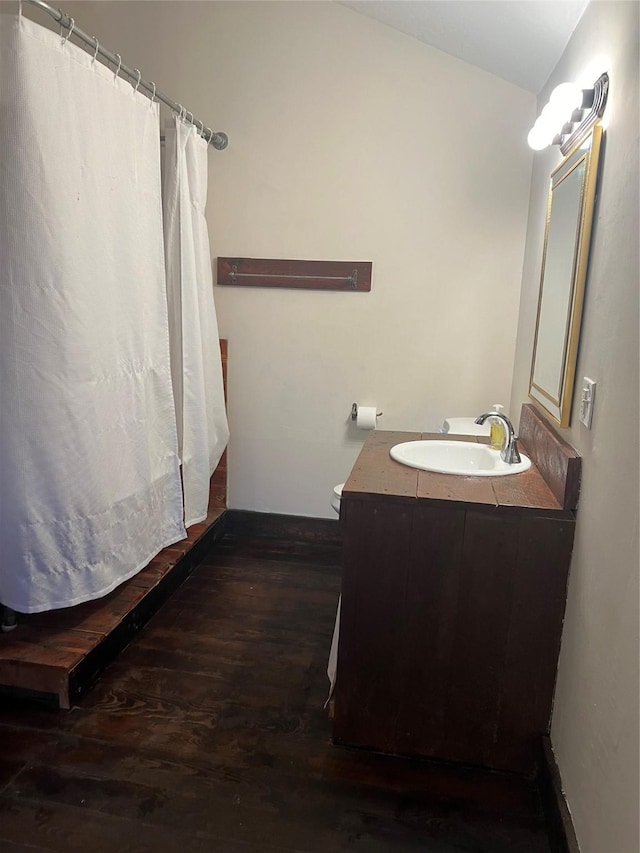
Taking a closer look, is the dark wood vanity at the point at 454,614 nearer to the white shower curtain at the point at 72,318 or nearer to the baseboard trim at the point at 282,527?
the white shower curtain at the point at 72,318

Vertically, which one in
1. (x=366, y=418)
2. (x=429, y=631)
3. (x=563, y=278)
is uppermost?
(x=563, y=278)

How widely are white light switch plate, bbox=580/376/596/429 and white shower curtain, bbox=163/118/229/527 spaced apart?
1574mm

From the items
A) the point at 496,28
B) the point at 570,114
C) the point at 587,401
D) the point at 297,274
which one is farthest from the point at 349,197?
the point at 587,401

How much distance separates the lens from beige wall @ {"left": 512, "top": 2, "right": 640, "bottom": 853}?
1.11 metres

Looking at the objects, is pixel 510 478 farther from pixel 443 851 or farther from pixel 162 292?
pixel 162 292

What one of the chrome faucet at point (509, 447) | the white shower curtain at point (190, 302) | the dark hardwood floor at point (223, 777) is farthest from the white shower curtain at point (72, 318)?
the chrome faucet at point (509, 447)

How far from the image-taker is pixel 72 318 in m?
1.77

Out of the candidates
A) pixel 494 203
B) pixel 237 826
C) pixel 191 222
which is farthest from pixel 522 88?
pixel 237 826

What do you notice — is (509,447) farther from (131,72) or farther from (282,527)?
(131,72)

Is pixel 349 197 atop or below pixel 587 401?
atop

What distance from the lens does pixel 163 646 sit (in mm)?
2154

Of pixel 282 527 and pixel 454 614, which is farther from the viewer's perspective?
pixel 282 527

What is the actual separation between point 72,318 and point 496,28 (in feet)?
5.84

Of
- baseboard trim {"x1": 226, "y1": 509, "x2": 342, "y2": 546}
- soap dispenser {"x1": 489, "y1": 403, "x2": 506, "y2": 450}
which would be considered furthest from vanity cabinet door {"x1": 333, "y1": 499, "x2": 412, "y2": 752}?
baseboard trim {"x1": 226, "y1": 509, "x2": 342, "y2": 546}
